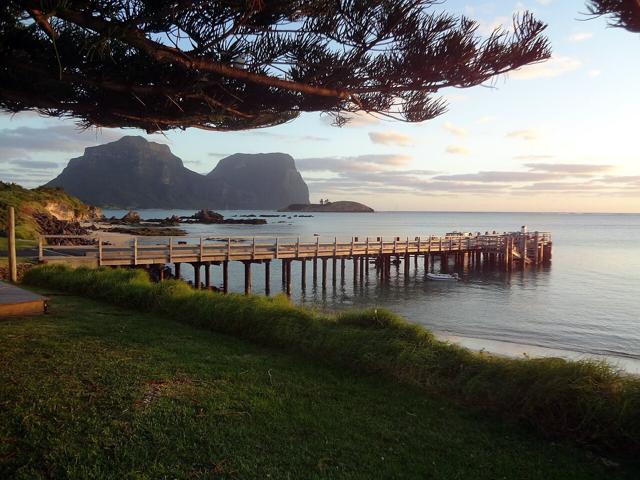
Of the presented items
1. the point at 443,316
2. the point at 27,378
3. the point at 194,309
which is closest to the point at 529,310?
the point at 443,316

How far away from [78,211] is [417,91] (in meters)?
73.7

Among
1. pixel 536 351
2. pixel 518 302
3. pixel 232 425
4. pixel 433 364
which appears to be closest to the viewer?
pixel 232 425

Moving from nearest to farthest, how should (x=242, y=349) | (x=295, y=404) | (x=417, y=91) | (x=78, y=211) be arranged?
(x=417, y=91) < (x=295, y=404) < (x=242, y=349) < (x=78, y=211)

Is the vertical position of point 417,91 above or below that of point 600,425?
above

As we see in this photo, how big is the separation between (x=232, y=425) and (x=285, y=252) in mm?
23571

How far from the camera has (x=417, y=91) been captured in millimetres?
5320

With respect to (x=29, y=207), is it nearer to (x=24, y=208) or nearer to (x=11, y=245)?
(x=24, y=208)

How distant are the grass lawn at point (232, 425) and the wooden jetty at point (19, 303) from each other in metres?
0.99

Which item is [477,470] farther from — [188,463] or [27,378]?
[27,378]

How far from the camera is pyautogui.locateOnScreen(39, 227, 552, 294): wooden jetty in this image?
73.6 feet

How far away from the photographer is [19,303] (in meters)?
8.74

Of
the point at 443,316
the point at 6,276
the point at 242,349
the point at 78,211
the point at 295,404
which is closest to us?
the point at 295,404

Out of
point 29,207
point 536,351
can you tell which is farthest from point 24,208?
point 536,351

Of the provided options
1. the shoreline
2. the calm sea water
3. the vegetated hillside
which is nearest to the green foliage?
the vegetated hillside
